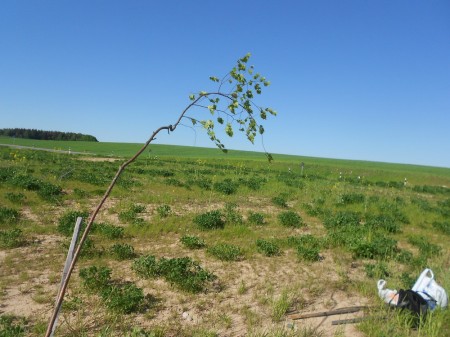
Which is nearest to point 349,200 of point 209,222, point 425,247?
point 425,247

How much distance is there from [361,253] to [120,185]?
35.9 feet

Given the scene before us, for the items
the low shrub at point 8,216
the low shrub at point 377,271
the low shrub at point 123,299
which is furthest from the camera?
the low shrub at point 8,216

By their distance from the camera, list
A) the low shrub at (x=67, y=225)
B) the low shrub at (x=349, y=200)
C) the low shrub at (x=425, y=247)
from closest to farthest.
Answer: the low shrub at (x=67, y=225)
the low shrub at (x=425, y=247)
the low shrub at (x=349, y=200)

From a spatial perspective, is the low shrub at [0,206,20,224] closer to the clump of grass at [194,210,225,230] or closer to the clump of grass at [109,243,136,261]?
the clump of grass at [109,243,136,261]

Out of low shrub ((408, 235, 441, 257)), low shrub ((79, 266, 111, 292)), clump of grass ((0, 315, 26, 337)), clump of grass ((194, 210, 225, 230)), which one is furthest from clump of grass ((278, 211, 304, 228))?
clump of grass ((0, 315, 26, 337))

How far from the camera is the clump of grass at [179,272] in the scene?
5.71 m

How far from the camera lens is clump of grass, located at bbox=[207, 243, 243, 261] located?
23.9 ft

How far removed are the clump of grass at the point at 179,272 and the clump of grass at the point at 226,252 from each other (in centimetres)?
92

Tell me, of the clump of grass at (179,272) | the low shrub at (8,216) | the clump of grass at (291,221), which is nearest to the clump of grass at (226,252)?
the clump of grass at (179,272)

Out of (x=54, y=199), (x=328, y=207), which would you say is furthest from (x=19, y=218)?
(x=328, y=207)

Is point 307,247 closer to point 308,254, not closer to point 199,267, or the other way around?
point 308,254

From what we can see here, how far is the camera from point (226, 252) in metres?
7.31

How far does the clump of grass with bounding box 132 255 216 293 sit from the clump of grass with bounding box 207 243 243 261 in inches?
36.3

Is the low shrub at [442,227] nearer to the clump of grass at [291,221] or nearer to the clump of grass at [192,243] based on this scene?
the clump of grass at [291,221]
